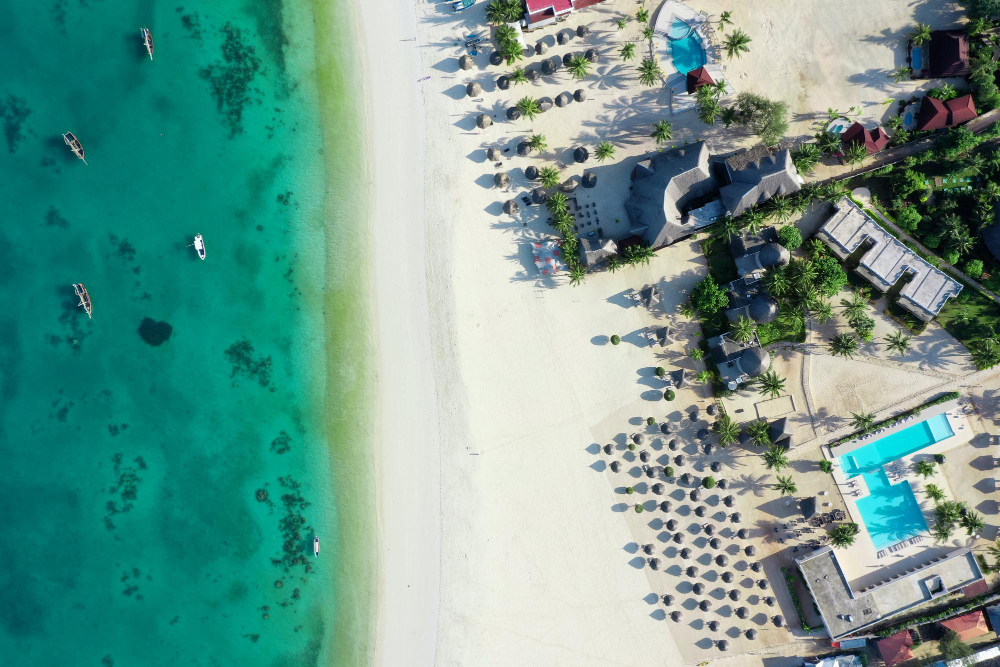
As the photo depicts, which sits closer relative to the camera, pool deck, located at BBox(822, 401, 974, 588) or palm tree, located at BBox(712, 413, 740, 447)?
palm tree, located at BBox(712, 413, 740, 447)

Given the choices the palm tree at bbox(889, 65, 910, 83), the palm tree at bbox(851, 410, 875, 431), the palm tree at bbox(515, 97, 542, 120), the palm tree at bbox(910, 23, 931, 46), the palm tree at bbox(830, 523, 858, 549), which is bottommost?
the palm tree at bbox(830, 523, 858, 549)

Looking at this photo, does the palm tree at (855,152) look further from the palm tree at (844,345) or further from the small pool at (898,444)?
the small pool at (898,444)

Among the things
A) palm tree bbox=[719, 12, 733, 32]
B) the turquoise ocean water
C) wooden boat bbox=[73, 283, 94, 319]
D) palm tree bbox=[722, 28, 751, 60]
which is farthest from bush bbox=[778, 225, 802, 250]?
wooden boat bbox=[73, 283, 94, 319]

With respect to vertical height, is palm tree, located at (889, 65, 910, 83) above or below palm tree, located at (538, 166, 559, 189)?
above

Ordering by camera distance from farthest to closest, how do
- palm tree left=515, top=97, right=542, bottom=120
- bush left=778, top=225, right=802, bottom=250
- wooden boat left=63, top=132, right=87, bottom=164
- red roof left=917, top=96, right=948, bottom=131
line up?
wooden boat left=63, top=132, right=87, bottom=164, palm tree left=515, top=97, right=542, bottom=120, bush left=778, top=225, right=802, bottom=250, red roof left=917, top=96, right=948, bottom=131

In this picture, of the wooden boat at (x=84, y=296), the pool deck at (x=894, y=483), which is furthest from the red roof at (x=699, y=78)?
the wooden boat at (x=84, y=296)

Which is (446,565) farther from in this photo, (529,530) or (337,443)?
(337,443)

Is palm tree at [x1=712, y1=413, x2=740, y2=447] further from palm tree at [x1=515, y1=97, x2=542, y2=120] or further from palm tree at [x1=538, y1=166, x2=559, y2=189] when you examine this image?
palm tree at [x1=515, y1=97, x2=542, y2=120]
